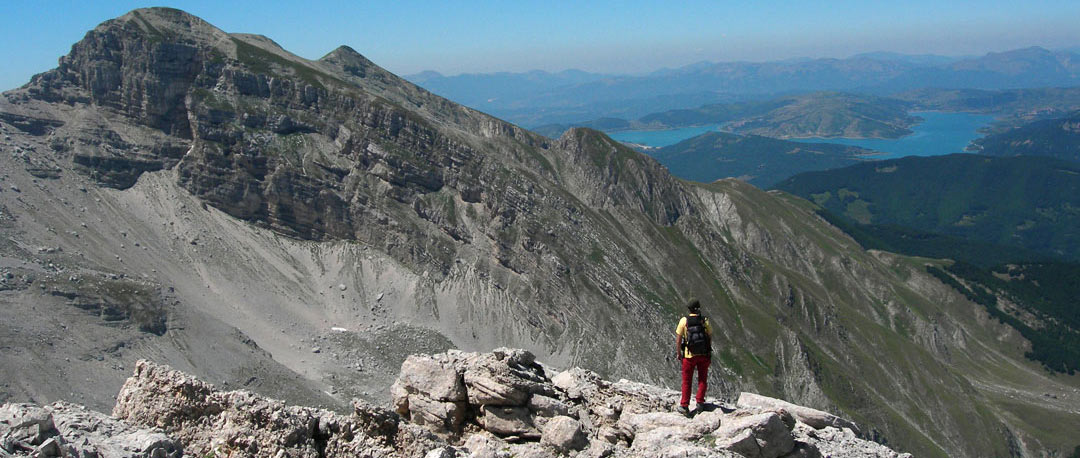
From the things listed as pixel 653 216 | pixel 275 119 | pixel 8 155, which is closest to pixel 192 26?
pixel 275 119

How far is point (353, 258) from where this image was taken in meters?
126

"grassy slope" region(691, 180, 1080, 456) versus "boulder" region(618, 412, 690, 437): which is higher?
"boulder" region(618, 412, 690, 437)

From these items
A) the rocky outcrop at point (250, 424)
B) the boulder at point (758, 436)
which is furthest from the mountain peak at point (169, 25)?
the boulder at point (758, 436)

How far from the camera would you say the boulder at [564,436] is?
1941cm

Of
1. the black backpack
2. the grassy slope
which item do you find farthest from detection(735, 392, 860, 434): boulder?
the grassy slope

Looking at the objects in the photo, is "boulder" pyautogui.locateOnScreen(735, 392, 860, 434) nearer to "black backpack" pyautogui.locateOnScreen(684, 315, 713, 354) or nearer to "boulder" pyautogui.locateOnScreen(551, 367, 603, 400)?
"black backpack" pyautogui.locateOnScreen(684, 315, 713, 354)

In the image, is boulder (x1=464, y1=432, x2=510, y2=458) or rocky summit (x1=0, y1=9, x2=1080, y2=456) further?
rocky summit (x1=0, y1=9, x2=1080, y2=456)

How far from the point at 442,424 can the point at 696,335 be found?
9699 mm

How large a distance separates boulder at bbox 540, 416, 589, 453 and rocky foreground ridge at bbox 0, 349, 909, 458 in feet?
0.14

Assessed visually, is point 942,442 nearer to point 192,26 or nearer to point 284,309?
point 284,309

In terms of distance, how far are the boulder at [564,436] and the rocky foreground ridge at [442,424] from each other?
1.6 inches

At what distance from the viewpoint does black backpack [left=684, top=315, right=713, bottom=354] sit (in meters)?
20.8

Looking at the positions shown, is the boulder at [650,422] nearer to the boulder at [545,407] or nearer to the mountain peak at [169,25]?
the boulder at [545,407]

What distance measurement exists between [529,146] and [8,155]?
116 m
